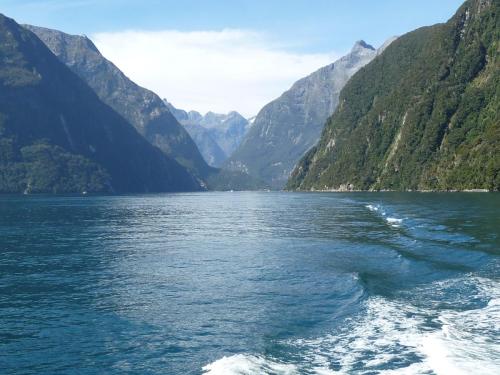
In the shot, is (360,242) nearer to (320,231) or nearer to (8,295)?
(320,231)

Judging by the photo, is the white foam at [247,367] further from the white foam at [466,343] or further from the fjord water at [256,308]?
the white foam at [466,343]

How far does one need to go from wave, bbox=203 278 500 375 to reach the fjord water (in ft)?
0.29

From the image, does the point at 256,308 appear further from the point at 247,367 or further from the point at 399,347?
the point at 399,347

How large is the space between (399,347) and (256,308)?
9.81m

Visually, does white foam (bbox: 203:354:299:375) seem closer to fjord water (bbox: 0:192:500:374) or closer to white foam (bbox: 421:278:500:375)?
fjord water (bbox: 0:192:500:374)

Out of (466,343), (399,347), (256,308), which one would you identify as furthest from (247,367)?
(466,343)

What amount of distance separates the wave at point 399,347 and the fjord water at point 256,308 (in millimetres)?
87

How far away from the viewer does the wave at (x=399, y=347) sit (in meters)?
20.0

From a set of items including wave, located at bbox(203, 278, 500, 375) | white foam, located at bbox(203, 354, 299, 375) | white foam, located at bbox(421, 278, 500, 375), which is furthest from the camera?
wave, located at bbox(203, 278, 500, 375)

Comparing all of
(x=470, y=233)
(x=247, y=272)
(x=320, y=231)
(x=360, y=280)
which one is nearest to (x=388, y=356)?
(x=360, y=280)

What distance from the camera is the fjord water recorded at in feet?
70.1

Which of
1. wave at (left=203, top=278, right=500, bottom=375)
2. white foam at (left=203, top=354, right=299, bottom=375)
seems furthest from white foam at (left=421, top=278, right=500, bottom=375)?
white foam at (left=203, top=354, right=299, bottom=375)

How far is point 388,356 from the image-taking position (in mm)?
21406

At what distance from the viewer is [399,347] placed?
2245 cm
